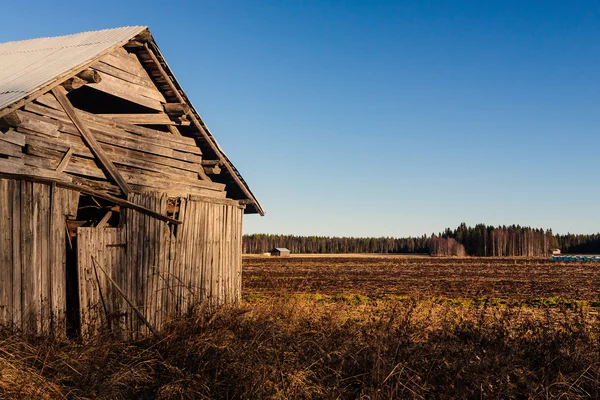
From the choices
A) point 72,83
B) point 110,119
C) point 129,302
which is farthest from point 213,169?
point 129,302

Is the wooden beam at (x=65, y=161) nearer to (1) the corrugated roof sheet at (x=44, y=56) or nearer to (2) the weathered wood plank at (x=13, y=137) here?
(2) the weathered wood plank at (x=13, y=137)

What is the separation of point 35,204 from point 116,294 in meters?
2.07

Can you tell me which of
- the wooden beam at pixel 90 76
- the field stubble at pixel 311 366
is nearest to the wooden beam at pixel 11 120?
the wooden beam at pixel 90 76

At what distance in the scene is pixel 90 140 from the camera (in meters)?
9.80

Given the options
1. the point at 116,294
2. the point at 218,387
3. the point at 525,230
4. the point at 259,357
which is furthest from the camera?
the point at 525,230

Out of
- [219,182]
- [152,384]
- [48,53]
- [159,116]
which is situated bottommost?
[152,384]

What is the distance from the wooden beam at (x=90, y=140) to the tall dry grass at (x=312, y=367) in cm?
315

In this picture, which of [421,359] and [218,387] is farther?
[421,359]

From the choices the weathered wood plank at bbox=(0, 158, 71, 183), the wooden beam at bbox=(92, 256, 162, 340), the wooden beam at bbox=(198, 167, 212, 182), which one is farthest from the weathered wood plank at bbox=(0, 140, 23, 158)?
the wooden beam at bbox=(198, 167, 212, 182)

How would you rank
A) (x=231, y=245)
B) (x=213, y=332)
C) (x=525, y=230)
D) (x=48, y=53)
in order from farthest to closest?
(x=525, y=230)
(x=231, y=245)
(x=48, y=53)
(x=213, y=332)

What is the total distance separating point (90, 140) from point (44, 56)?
256 cm

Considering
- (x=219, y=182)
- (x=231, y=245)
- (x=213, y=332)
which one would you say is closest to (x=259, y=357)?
(x=213, y=332)

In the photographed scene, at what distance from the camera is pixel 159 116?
1166 cm

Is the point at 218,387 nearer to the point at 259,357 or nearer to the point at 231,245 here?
the point at 259,357
